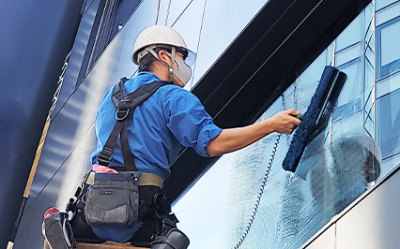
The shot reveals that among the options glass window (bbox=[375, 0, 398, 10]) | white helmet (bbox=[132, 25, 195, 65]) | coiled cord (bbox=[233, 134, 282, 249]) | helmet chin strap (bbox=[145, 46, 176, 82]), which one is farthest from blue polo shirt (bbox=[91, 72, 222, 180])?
glass window (bbox=[375, 0, 398, 10])

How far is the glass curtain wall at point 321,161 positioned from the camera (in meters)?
3.11

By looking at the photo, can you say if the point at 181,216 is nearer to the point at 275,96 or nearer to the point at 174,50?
the point at 275,96

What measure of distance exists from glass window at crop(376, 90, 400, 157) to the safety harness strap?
3.86ft

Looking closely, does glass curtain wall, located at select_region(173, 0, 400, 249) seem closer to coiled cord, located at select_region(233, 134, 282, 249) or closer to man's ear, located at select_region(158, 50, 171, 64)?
coiled cord, located at select_region(233, 134, 282, 249)

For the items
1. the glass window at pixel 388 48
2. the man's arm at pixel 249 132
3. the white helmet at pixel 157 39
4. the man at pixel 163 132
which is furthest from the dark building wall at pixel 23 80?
the glass window at pixel 388 48

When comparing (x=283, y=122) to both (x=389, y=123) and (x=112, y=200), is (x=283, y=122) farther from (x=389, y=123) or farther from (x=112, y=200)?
(x=112, y=200)

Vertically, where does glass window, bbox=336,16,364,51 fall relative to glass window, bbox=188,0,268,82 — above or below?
above

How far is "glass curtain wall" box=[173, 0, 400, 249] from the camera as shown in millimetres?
3109

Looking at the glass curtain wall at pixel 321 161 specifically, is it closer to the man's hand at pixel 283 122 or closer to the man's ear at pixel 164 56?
the man's hand at pixel 283 122

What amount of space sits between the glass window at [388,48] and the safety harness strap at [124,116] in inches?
45.0

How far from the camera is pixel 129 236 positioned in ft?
11.1

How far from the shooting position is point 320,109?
3572mm

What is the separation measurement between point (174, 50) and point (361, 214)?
69.4 inches

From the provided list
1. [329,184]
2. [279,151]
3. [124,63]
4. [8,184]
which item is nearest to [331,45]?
[279,151]
